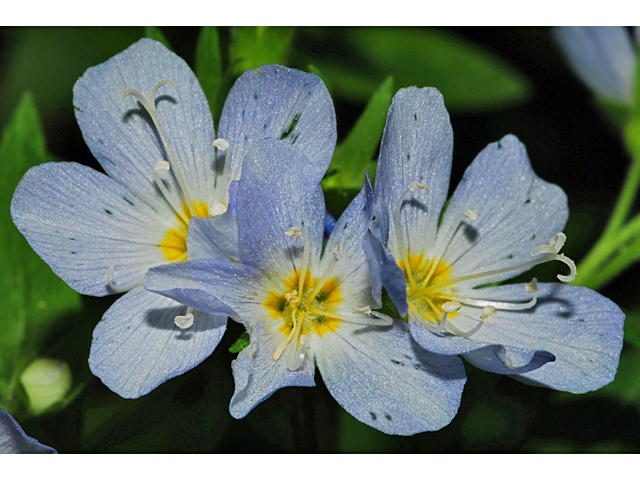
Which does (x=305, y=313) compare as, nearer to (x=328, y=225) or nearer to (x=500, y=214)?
(x=328, y=225)

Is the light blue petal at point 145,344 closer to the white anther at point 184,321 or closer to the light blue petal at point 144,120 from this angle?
the white anther at point 184,321

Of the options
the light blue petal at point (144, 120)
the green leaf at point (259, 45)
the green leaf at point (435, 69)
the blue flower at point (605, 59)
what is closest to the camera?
the light blue petal at point (144, 120)

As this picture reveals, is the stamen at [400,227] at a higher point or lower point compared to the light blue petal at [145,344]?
higher

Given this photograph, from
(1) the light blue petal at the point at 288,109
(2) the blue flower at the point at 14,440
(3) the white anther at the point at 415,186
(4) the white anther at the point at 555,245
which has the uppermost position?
(1) the light blue petal at the point at 288,109

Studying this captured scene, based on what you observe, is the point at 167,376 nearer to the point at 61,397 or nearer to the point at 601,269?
the point at 61,397

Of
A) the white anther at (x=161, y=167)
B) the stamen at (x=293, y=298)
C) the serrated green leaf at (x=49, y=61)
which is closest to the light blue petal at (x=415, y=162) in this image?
the stamen at (x=293, y=298)

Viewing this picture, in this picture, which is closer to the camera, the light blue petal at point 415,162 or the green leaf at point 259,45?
the light blue petal at point 415,162

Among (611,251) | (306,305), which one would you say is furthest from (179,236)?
(611,251)
